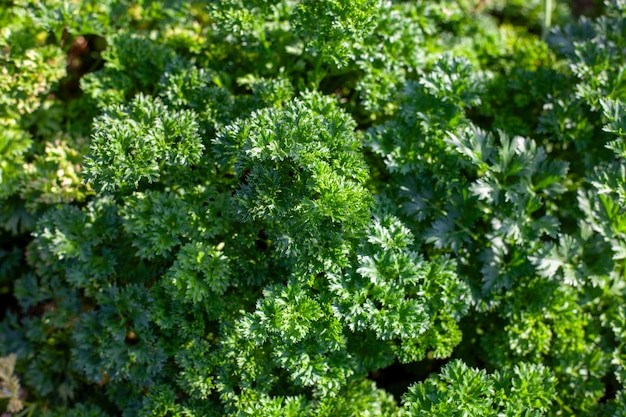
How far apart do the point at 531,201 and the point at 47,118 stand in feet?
6.62

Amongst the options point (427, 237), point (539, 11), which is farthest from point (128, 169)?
point (539, 11)

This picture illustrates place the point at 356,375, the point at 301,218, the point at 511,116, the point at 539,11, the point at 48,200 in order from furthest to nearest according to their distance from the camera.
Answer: the point at 539,11 → the point at 511,116 → the point at 48,200 → the point at 356,375 → the point at 301,218

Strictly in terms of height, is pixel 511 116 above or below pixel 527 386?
above

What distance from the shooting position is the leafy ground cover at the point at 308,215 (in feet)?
6.25

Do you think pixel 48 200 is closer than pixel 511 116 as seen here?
Yes

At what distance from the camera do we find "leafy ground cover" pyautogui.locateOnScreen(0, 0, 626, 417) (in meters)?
1.91

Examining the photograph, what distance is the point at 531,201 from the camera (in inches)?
86.4

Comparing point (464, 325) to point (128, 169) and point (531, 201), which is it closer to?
point (531, 201)

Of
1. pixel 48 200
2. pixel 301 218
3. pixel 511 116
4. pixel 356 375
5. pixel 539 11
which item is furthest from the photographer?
pixel 539 11

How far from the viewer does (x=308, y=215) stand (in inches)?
70.2

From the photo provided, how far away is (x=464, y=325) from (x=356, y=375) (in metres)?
0.53

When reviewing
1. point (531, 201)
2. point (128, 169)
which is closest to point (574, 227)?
point (531, 201)

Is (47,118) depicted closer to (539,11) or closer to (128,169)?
(128,169)

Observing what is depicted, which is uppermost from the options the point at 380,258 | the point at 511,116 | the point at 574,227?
the point at 511,116
